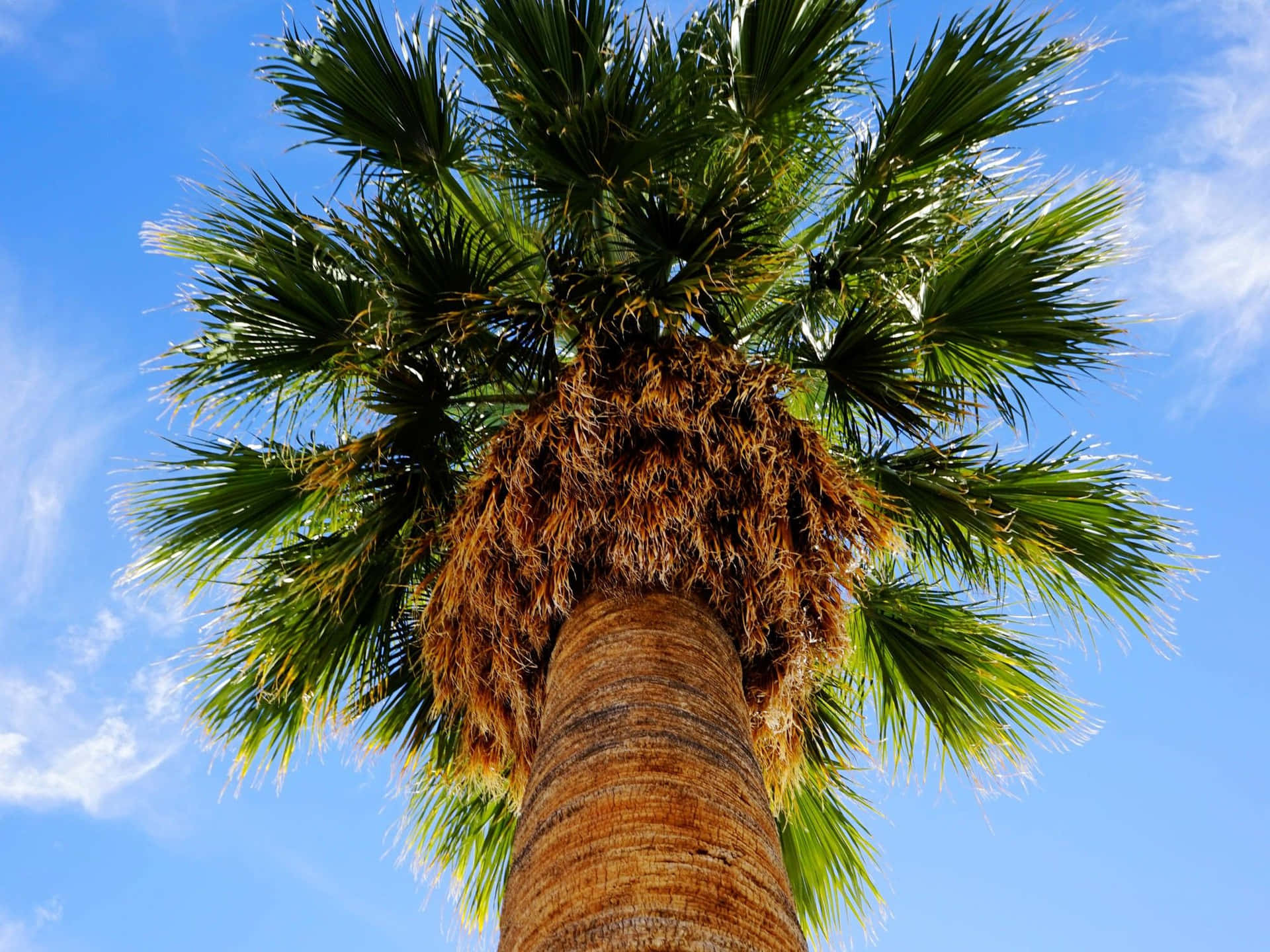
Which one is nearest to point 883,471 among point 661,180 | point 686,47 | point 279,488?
point 661,180

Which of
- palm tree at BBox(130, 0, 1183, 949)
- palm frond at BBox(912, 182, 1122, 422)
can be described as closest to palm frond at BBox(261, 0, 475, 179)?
palm tree at BBox(130, 0, 1183, 949)

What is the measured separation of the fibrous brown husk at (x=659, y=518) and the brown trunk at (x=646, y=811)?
32cm

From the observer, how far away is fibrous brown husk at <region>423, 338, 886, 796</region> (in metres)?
3.91

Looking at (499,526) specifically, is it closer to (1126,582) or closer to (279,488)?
(279,488)

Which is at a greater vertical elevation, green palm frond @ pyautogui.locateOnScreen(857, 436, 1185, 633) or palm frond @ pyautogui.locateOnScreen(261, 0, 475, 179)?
palm frond @ pyautogui.locateOnScreen(261, 0, 475, 179)

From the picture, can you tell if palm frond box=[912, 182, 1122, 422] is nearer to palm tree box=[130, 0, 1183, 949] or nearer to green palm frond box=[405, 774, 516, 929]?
palm tree box=[130, 0, 1183, 949]

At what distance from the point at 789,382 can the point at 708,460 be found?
1.78 ft

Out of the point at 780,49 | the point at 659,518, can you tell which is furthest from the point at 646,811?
the point at 780,49

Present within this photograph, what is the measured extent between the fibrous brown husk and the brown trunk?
318 millimetres

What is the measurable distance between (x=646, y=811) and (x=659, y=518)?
1.32m

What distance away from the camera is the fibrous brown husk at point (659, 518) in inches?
154

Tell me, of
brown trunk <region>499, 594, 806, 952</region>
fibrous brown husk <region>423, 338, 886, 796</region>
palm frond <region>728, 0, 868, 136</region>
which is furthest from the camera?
palm frond <region>728, 0, 868, 136</region>

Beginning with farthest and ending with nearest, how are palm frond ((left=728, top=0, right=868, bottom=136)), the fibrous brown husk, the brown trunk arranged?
palm frond ((left=728, top=0, right=868, bottom=136)), the fibrous brown husk, the brown trunk

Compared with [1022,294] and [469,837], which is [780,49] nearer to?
[1022,294]
